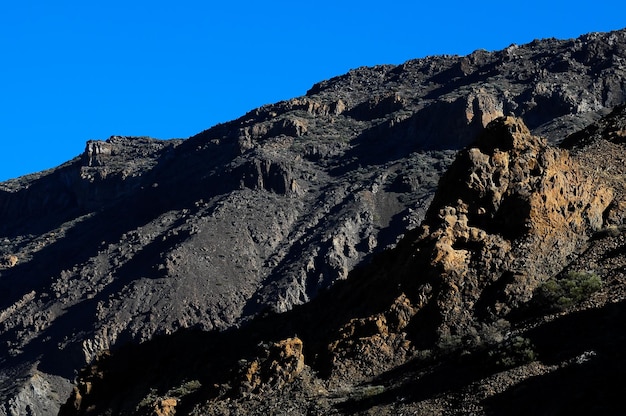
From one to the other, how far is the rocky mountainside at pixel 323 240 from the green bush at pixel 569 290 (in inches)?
12.7

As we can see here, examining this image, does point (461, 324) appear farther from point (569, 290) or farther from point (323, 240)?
point (323, 240)

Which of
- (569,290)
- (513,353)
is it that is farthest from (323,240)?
(513,353)

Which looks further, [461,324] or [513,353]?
[461,324]

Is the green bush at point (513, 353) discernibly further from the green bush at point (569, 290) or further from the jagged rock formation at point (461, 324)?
the green bush at point (569, 290)

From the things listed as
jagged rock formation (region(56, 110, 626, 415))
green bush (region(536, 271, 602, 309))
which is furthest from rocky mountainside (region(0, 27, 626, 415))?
green bush (region(536, 271, 602, 309))

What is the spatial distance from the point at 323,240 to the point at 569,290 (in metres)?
70.3

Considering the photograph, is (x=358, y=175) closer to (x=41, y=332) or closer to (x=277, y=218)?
(x=277, y=218)

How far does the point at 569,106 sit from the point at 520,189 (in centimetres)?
8475

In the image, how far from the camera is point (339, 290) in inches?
1303

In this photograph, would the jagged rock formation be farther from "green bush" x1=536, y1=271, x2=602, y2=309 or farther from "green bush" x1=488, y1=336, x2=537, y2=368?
"green bush" x1=536, y1=271, x2=602, y2=309

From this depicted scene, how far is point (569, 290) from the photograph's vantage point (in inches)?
1016

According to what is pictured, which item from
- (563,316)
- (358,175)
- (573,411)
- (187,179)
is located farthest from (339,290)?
(187,179)

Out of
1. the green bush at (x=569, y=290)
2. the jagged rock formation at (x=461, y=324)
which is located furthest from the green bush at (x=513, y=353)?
the green bush at (x=569, y=290)

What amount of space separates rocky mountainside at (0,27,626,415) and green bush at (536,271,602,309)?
322mm
